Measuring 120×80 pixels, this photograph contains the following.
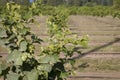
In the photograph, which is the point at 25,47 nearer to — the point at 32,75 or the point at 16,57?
the point at 16,57

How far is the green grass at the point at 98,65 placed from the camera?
7.73 meters

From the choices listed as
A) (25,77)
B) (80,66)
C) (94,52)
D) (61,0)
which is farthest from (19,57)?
(61,0)

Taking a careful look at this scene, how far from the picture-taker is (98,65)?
324 inches

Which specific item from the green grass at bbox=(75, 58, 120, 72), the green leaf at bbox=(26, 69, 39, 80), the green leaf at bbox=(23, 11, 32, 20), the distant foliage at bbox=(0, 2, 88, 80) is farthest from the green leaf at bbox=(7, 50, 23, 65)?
the green grass at bbox=(75, 58, 120, 72)

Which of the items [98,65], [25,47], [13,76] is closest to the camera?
[25,47]

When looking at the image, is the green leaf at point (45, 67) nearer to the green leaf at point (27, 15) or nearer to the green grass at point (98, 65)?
the green leaf at point (27, 15)

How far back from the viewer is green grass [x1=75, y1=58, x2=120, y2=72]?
773 cm

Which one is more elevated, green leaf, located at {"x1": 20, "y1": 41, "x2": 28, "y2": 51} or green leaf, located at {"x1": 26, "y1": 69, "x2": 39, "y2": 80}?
green leaf, located at {"x1": 20, "y1": 41, "x2": 28, "y2": 51}

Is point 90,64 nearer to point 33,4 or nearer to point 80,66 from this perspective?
point 80,66

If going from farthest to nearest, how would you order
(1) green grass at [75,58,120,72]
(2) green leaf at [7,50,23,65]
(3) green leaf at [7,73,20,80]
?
(1) green grass at [75,58,120,72], (3) green leaf at [7,73,20,80], (2) green leaf at [7,50,23,65]

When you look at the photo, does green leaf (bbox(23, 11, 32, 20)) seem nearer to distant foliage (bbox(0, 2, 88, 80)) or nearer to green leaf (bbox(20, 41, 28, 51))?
distant foliage (bbox(0, 2, 88, 80))

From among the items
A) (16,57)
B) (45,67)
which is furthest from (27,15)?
(45,67)

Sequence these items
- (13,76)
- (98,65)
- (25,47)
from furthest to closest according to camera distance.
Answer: (98,65) → (13,76) → (25,47)

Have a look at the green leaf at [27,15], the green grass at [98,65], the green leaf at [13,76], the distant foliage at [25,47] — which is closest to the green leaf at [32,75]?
the distant foliage at [25,47]
